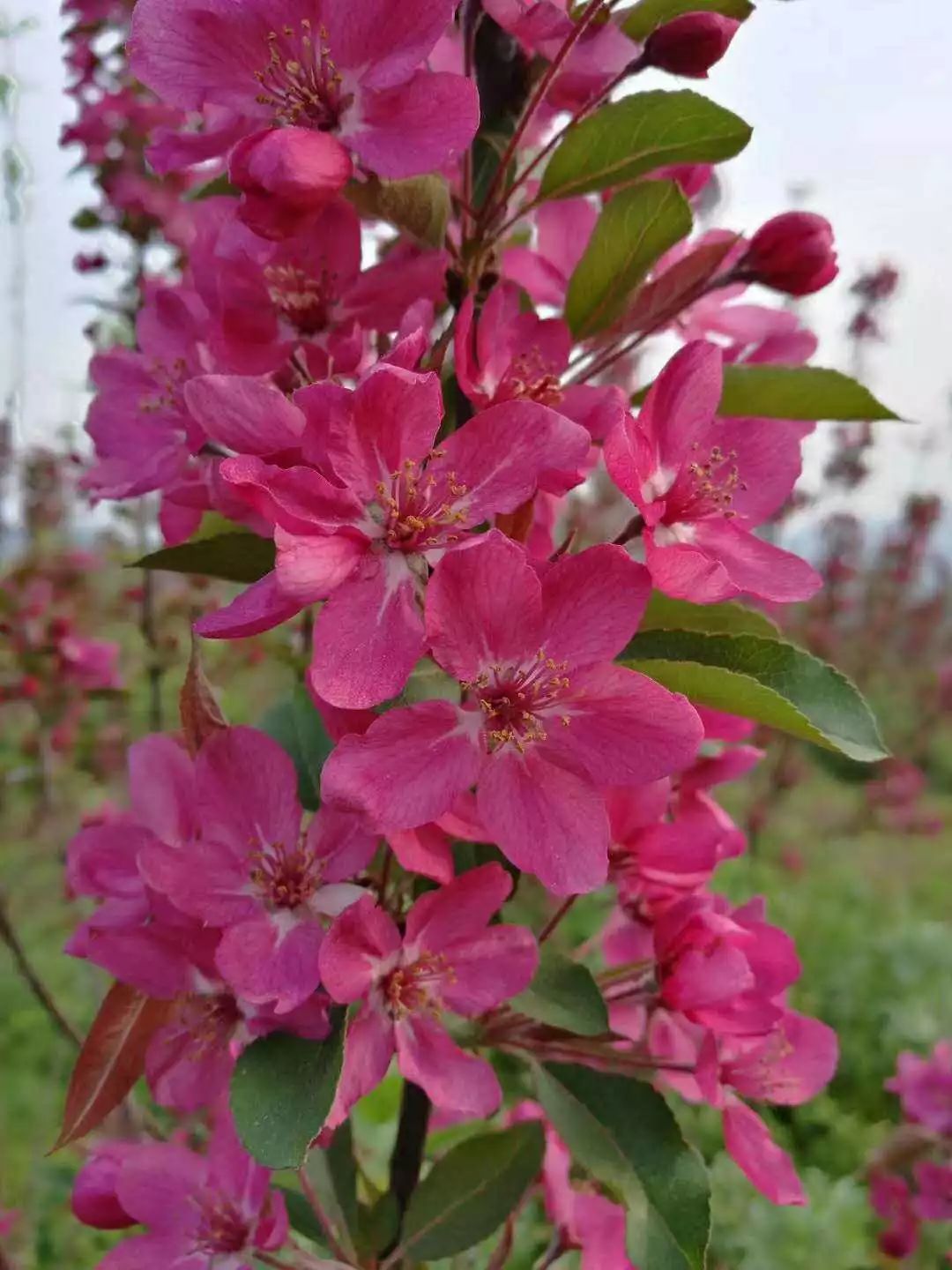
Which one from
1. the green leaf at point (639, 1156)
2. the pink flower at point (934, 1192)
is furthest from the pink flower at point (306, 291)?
the pink flower at point (934, 1192)

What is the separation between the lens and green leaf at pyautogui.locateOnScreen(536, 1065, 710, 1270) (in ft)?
2.90

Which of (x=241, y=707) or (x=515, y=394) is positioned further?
(x=241, y=707)

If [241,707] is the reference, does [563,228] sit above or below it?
above

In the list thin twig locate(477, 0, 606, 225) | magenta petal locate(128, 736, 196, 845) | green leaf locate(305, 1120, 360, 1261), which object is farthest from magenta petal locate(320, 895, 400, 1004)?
thin twig locate(477, 0, 606, 225)

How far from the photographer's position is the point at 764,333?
1040mm

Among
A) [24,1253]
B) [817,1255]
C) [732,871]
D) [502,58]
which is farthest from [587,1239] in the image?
[732,871]

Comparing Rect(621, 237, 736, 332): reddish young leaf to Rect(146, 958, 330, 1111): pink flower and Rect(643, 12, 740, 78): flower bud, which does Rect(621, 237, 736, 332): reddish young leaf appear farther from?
Rect(146, 958, 330, 1111): pink flower

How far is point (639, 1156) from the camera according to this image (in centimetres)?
93

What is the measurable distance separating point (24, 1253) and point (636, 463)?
2970 millimetres

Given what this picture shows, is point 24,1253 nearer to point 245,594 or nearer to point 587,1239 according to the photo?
point 587,1239

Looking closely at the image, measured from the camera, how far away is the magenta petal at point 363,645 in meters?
0.67

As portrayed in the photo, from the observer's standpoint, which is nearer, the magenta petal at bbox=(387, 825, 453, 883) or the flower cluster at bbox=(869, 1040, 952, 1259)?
the magenta petal at bbox=(387, 825, 453, 883)

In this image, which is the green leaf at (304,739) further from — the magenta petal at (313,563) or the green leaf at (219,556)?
the magenta petal at (313,563)

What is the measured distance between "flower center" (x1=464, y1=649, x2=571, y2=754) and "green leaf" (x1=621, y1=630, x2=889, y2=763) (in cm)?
9
